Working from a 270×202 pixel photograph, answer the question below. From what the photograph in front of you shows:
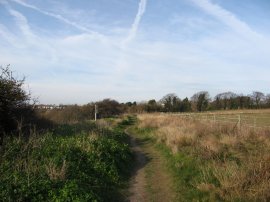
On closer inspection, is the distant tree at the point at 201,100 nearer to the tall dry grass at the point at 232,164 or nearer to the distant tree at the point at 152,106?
the distant tree at the point at 152,106

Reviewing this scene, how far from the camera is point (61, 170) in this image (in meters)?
9.49

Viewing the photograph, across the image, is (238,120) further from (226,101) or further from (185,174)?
(226,101)

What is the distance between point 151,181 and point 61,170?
345cm

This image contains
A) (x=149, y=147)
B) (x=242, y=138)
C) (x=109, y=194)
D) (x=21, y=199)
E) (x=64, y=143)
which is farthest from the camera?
(x=149, y=147)

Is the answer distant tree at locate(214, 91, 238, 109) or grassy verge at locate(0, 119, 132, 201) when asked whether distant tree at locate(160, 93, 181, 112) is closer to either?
distant tree at locate(214, 91, 238, 109)

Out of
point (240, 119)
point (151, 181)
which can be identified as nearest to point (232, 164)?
point (151, 181)

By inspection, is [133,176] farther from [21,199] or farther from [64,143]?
[21,199]

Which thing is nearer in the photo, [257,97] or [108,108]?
[108,108]

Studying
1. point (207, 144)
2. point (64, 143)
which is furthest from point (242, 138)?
point (64, 143)

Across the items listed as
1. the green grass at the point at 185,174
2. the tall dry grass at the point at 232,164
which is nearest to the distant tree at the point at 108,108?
the tall dry grass at the point at 232,164

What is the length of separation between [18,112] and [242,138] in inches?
411

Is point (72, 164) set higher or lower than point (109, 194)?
higher

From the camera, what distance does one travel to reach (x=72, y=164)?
35.3 feet

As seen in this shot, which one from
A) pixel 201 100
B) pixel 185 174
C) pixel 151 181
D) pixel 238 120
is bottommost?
pixel 151 181
